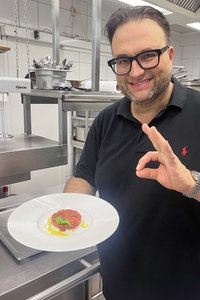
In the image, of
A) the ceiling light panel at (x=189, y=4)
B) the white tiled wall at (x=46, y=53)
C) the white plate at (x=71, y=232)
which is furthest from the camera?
the white tiled wall at (x=46, y=53)

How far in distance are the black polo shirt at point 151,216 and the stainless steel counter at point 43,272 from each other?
0.31 ft

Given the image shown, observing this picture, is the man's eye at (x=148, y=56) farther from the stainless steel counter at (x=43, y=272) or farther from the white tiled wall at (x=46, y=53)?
the white tiled wall at (x=46, y=53)

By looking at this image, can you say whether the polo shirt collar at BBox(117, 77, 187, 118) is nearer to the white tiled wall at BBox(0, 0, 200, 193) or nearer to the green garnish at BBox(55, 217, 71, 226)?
the green garnish at BBox(55, 217, 71, 226)

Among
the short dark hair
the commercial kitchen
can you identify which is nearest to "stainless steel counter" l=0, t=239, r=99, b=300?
the commercial kitchen

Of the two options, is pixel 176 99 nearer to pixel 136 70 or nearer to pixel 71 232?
pixel 136 70

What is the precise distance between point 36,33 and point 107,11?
3.32 feet

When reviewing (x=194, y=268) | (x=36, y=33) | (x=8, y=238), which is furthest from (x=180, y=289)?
(x=36, y=33)

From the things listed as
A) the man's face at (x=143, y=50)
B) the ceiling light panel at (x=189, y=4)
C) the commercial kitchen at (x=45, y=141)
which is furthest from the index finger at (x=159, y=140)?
the ceiling light panel at (x=189, y=4)

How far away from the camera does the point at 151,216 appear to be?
2.47 ft

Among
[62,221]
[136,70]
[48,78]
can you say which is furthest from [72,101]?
[62,221]

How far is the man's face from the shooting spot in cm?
75

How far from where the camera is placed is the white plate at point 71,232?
67 centimetres

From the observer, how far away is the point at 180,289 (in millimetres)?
769

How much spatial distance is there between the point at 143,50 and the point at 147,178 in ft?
1.21
